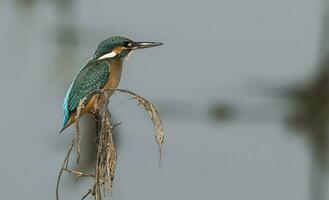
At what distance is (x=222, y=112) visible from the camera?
1.67 m

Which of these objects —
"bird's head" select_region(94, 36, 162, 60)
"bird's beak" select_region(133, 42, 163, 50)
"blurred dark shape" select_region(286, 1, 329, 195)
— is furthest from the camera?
"bird's head" select_region(94, 36, 162, 60)

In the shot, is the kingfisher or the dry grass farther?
the kingfisher

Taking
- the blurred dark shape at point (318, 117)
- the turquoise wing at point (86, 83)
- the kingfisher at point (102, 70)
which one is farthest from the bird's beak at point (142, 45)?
the blurred dark shape at point (318, 117)

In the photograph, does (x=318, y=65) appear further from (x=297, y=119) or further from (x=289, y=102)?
(x=289, y=102)

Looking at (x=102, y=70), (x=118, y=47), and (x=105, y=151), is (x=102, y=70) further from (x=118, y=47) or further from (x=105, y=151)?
(x=105, y=151)

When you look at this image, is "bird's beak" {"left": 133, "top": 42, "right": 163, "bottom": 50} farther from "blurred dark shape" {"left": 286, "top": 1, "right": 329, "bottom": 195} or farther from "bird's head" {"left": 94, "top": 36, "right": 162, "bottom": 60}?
"blurred dark shape" {"left": 286, "top": 1, "right": 329, "bottom": 195}

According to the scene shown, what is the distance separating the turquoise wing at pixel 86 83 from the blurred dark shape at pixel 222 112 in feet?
1.47

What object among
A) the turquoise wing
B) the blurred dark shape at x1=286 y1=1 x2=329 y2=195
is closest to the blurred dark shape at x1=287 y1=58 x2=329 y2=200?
the blurred dark shape at x1=286 y1=1 x2=329 y2=195

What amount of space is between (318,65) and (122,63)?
57.6 inches

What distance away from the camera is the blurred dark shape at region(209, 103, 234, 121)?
163cm

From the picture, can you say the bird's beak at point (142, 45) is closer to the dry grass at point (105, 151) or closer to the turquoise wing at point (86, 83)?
the turquoise wing at point (86, 83)

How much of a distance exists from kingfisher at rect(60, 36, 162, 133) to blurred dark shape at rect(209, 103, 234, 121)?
Answer: 1.66ft

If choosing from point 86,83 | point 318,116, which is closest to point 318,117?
point 318,116

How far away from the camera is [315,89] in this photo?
124 cm
